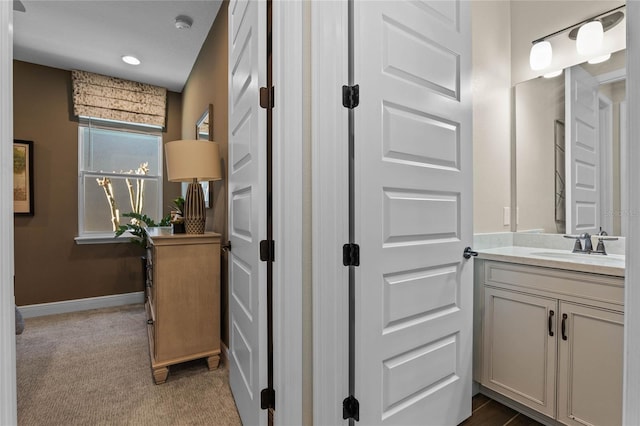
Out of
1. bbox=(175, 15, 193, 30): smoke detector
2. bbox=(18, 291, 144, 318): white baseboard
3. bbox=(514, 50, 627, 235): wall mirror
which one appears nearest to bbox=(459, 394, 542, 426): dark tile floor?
bbox=(514, 50, 627, 235): wall mirror

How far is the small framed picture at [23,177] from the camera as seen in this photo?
3205 millimetres

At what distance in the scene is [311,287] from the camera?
4.29 ft

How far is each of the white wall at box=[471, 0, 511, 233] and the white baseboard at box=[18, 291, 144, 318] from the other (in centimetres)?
384

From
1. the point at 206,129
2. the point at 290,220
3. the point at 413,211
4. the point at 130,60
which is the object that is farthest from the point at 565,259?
the point at 130,60

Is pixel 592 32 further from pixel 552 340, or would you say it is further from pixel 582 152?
pixel 552 340

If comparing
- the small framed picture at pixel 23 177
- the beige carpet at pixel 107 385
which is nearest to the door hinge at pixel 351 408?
the beige carpet at pixel 107 385

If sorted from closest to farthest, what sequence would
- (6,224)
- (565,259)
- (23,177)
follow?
(6,224)
(565,259)
(23,177)

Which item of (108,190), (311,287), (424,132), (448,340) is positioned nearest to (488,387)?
(448,340)

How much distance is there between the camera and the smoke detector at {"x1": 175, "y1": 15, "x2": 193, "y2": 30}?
102 inches

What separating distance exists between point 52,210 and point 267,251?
3.39 m

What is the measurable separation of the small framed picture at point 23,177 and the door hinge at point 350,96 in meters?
3.68

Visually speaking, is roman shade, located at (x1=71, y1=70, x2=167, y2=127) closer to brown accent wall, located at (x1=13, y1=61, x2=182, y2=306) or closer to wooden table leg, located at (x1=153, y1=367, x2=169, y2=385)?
brown accent wall, located at (x1=13, y1=61, x2=182, y2=306)

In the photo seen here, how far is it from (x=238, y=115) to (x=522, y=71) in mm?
1948

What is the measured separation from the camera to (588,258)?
1706mm
